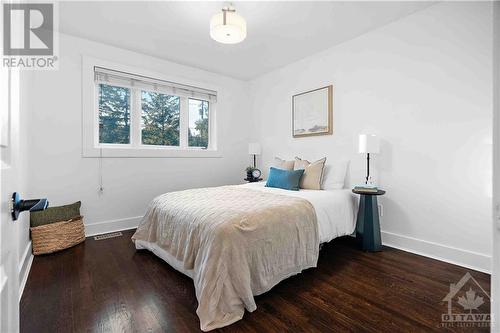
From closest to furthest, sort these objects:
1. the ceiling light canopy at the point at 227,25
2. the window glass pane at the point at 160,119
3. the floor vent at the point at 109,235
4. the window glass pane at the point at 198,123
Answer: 1. the ceiling light canopy at the point at 227,25
2. the floor vent at the point at 109,235
3. the window glass pane at the point at 160,119
4. the window glass pane at the point at 198,123

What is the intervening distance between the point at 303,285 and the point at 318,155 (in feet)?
6.79

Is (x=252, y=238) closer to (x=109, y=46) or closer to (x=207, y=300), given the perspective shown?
(x=207, y=300)

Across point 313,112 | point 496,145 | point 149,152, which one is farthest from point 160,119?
point 496,145

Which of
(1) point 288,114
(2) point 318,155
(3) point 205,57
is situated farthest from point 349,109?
(3) point 205,57

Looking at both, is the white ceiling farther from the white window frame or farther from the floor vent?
the floor vent

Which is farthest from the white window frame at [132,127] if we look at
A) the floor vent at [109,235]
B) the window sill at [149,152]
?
the floor vent at [109,235]

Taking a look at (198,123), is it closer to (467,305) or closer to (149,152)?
(149,152)

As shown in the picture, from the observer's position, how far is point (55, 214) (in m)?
2.73

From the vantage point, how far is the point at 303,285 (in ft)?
6.33

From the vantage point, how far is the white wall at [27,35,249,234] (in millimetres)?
2793

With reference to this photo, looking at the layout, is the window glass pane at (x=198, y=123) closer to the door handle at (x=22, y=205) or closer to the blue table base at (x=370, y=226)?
the blue table base at (x=370, y=226)

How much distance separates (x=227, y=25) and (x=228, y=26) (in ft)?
0.04

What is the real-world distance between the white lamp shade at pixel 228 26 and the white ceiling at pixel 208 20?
14.3 inches

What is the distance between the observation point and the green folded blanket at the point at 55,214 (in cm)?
256
